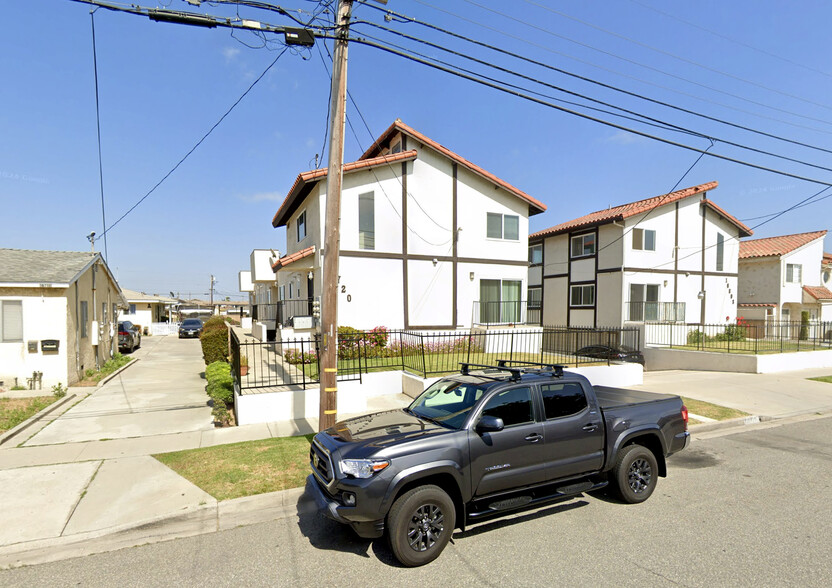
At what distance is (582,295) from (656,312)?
389 centimetres

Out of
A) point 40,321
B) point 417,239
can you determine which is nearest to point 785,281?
point 417,239

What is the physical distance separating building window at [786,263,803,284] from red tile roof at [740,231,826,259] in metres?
1.18

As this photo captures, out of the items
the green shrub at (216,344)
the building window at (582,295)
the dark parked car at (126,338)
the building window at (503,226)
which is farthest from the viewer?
the building window at (582,295)

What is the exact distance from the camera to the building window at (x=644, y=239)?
22.5m

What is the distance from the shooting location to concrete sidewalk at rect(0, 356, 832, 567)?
178 inches

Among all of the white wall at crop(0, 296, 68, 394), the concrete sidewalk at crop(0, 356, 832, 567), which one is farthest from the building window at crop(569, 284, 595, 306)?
the white wall at crop(0, 296, 68, 394)

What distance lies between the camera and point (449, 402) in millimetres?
5004

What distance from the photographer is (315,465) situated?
465cm

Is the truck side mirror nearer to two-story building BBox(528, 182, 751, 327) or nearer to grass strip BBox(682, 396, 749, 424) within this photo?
grass strip BBox(682, 396, 749, 424)

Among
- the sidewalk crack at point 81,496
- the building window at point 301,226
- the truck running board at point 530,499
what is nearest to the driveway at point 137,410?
the sidewalk crack at point 81,496

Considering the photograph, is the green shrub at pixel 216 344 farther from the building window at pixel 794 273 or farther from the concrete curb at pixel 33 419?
the building window at pixel 794 273

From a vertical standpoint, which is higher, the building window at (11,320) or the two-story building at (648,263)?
the two-story building at (648,263)

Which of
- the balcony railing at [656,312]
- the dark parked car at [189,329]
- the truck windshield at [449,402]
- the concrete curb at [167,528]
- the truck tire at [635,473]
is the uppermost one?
the balcony railing at [656,312]

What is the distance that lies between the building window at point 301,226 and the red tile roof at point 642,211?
1541 cm
